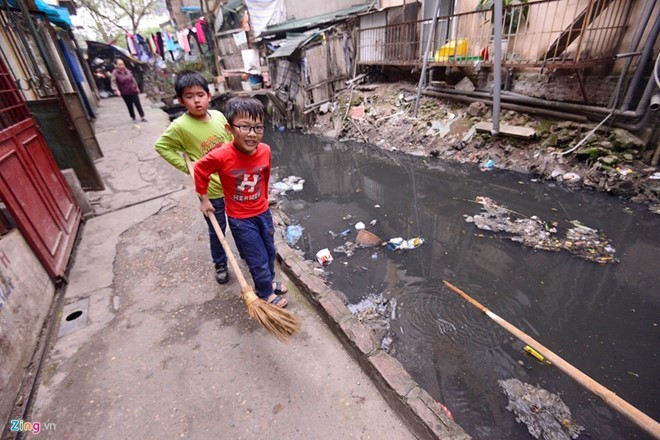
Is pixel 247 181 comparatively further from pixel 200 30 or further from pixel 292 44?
pixel 200 30

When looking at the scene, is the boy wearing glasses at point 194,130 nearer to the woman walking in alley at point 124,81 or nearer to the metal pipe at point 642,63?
the metal pipe at point 642,63

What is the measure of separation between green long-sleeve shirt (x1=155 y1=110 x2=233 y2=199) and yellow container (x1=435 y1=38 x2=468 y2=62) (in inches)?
282

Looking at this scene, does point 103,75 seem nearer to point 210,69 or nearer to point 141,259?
point 210,69

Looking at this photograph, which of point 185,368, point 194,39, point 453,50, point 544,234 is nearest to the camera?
point 185,368

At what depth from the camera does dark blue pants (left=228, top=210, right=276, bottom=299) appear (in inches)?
93.9

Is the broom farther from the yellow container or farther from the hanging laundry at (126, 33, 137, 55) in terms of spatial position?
the hanging laundry at (126, 33, 137, 55)

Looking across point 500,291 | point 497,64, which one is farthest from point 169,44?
point 500,291

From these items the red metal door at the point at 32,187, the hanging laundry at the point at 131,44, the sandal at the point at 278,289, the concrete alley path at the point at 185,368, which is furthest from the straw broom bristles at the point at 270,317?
the hanging laundry at the point at 131,44

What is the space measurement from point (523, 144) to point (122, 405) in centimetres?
765

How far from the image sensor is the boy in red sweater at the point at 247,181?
2050 millimetres

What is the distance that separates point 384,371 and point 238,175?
1.71 m

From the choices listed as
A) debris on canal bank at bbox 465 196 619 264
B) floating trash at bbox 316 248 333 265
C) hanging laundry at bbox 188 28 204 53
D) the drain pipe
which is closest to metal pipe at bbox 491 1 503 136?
the drain pipe

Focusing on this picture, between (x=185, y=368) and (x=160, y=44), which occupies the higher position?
(x=160, y=44)

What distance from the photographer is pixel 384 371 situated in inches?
79.6
